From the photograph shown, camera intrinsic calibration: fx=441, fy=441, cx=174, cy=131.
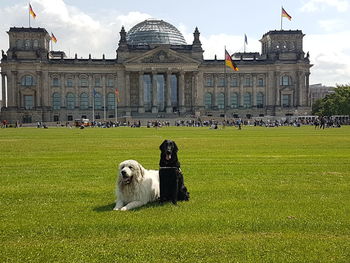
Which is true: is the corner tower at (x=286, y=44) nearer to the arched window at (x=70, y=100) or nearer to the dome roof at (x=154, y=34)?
the dome roof at (x=154, y=34)

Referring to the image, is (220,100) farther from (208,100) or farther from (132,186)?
(132,186)

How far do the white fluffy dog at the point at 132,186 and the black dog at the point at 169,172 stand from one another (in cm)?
40

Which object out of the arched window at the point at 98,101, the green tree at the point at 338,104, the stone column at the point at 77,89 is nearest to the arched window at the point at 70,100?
the stone column at the point at 77,89

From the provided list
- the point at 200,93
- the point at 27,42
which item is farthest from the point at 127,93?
the point at 27,42

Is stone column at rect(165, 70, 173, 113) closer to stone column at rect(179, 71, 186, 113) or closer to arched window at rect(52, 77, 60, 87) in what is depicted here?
stone column at rect(179, 71, 186, 113)

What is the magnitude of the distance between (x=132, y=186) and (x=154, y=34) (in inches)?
5453

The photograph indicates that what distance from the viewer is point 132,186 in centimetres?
1092

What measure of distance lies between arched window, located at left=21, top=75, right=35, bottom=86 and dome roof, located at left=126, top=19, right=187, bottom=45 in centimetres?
3554

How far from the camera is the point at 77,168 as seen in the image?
62.3 feet

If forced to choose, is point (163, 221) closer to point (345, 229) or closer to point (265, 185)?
point (345, 229)

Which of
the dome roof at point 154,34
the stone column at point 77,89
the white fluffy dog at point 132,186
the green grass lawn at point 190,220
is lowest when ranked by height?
the green grass lawn at point 190,220

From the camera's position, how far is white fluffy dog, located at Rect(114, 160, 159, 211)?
35.1ft

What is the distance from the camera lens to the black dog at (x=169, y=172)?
10992mm

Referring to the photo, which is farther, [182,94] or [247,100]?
[247,100]
